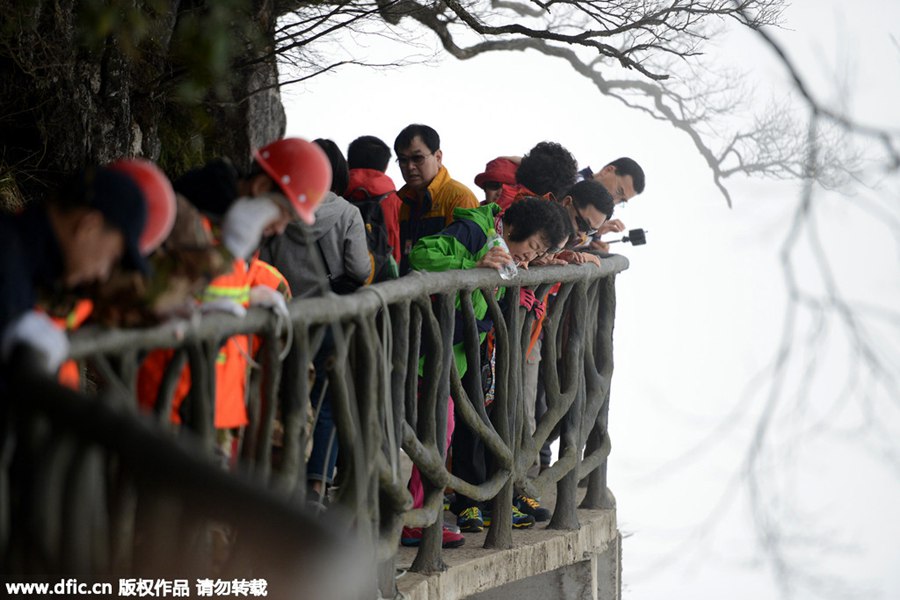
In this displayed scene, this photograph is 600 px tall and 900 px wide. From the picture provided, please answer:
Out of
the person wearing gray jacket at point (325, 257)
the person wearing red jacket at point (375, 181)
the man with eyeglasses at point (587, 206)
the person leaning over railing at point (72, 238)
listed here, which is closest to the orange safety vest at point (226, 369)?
the person leaning over railing at point (72, 238)

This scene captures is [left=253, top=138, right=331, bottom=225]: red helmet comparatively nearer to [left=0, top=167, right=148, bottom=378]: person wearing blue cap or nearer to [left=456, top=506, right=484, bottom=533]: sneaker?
[left=0, top=167, right=148, bottom=378]: person wearing blue cap

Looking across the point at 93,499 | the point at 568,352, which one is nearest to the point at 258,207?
the point at 93,499

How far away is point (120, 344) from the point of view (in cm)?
267

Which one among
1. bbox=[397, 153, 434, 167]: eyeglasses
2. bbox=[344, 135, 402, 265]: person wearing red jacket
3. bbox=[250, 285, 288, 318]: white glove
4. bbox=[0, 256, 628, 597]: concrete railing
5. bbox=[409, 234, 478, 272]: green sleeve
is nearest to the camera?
bbox=[0, 256, 628, 597]: concrete railing

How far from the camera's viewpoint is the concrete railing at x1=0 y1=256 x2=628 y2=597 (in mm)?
1954

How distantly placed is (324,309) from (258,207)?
464mm

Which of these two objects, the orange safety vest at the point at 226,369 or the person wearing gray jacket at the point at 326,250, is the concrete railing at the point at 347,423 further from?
the person wearing gray jacket at the point at 326,250

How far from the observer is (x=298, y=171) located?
3.22m

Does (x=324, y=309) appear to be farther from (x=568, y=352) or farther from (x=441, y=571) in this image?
(x=568, y=352)

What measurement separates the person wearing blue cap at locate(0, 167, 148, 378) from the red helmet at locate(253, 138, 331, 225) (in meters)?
0.68

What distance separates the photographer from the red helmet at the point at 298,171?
3201 millimetres

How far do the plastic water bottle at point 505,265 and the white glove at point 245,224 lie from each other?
1.61m

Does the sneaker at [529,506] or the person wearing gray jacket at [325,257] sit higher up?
the person wearing gray jacket at [325,257]

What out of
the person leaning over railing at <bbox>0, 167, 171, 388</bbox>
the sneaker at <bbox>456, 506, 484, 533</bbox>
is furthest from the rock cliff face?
the person leaning over railing at <bbox>0, 167, 171, 388</bbox>
